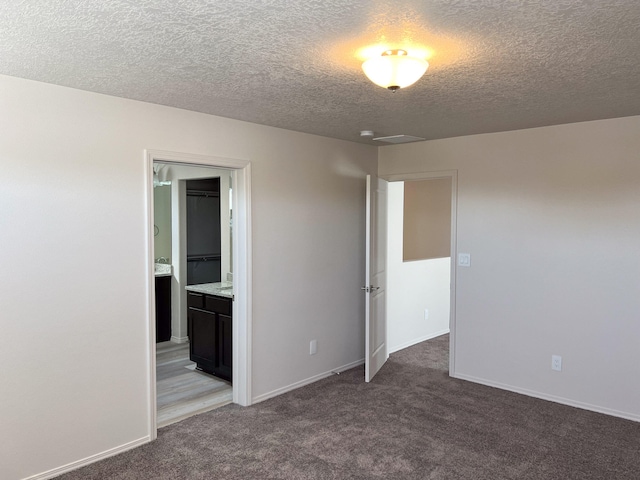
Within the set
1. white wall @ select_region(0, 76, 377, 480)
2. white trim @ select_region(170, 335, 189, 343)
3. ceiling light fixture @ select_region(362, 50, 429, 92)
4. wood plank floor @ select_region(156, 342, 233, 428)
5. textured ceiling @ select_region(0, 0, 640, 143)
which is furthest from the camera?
white trim @ select_region(170, 335, 189, 343)

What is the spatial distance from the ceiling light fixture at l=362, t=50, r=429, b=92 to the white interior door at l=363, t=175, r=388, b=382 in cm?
219

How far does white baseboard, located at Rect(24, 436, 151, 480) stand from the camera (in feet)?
9.32

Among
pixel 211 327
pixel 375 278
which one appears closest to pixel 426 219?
pixel 375 278

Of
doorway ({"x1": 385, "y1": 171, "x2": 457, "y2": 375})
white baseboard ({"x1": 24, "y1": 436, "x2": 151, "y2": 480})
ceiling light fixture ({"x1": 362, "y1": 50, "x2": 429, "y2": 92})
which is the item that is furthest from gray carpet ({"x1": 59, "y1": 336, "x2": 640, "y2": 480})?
ceiling light fixture ({"x1": 362, "y1": 50, "x2": 429, "y2": 92})

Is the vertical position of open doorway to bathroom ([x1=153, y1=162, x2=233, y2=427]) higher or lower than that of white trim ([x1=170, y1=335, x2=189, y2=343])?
higher

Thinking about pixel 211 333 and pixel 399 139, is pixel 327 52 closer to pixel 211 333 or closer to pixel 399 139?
pixel 399 139

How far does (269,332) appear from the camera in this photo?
13.7 ft

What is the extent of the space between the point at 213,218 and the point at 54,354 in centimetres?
366

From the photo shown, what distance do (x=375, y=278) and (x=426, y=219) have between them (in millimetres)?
2291

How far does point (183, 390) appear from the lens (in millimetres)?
4367

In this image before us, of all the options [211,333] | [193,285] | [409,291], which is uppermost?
[193,285]

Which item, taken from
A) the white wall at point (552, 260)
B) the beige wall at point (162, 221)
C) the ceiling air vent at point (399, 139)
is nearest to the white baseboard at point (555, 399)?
the white wall at point (552, 260)

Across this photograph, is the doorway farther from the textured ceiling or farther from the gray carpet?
the textured ceiling

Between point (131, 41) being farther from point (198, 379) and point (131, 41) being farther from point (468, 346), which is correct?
point (468, 346)
